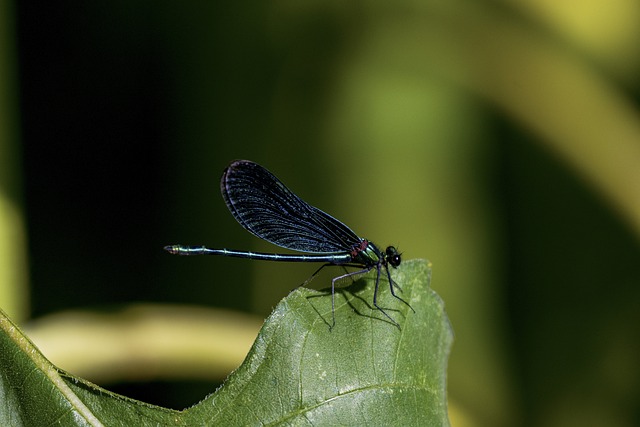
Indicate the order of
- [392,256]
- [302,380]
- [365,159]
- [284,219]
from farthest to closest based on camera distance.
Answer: [365,159] → [284,219] → [392,256] → [302,380]

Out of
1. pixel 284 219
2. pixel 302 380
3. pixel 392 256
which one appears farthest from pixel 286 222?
pixel 302 380

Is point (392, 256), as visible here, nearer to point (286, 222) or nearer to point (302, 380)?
point (286, 222)

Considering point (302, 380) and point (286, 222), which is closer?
point (302, 380)

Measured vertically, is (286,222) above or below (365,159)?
below

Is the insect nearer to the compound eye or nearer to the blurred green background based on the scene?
the compound eye

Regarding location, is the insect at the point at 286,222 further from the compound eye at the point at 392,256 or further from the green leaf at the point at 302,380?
the green leaf at the point at 302,380
